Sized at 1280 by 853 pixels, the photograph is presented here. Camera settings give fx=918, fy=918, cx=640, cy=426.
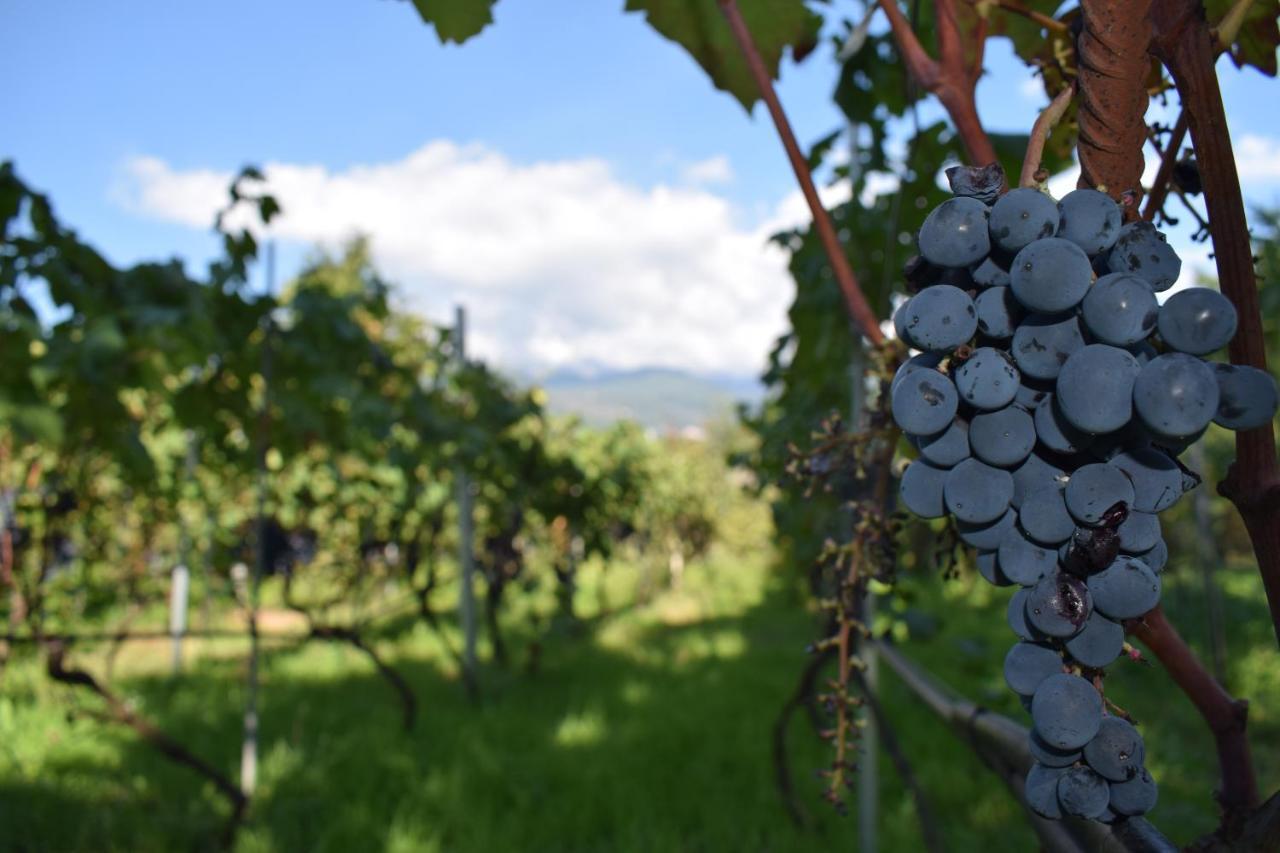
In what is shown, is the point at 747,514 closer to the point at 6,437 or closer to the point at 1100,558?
the point at 6,437

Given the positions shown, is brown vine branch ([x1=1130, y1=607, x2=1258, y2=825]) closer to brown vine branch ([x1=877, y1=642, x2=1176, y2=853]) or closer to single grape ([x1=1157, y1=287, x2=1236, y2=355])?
brown vine branch ([x1=877, y1=642, x2=1176, y2=853])

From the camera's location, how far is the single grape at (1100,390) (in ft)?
1.64

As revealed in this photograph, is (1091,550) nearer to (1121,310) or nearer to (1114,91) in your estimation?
(1121,310)

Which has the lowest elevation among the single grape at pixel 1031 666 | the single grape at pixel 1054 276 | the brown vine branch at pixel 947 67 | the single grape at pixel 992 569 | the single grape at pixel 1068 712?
the single grape at pixel 1068 712

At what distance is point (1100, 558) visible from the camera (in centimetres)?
54

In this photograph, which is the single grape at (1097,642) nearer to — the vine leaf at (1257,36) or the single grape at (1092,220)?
the single grape at (1092,220)

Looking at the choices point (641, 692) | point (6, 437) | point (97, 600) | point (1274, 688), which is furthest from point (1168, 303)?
point (97, 600)

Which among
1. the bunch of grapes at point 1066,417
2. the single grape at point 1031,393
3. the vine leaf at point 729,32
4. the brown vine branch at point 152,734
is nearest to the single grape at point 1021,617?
the bunch of grapes at point 1066,417

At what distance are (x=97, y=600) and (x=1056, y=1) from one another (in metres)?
6.91

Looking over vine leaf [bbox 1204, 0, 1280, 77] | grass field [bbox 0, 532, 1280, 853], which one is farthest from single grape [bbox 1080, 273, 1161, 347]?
grass field [bbox 0, 532, 1280, 853]

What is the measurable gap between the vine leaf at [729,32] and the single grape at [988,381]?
83 cm

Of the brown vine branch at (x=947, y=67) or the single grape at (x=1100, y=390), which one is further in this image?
the brown vine branch at (x=947, y=67)

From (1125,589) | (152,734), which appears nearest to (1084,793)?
(1125,589)

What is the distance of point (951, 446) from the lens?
60 cm
